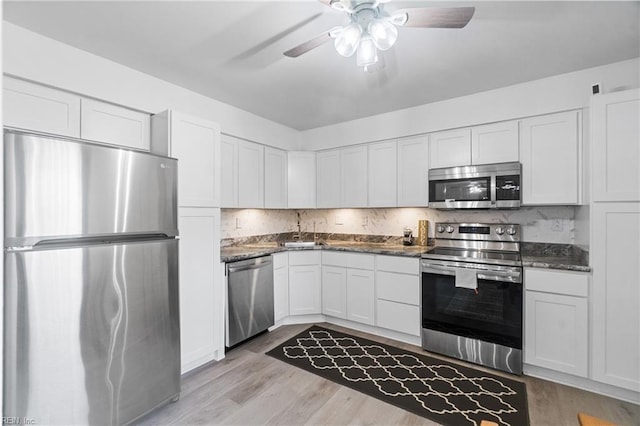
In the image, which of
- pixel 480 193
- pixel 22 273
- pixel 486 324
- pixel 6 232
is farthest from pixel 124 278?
pixel 480 193

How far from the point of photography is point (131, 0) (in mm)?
1893

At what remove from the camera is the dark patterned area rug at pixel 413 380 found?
2.21m

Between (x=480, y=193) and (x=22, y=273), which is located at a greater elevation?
(x=480, y=193)

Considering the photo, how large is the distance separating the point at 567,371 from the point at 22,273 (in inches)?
143

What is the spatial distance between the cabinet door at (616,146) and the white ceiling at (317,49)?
0.44m

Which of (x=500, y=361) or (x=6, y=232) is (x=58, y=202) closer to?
(x=6, y=232)

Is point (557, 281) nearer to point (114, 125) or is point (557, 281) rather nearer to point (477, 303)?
point (477, 303)

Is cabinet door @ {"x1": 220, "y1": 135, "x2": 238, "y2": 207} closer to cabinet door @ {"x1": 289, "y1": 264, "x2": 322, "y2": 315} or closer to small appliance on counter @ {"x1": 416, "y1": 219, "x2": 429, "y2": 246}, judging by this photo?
cabinet door @ {"x1": 289, "y1": 264, "x2": 322, "y2": 315}

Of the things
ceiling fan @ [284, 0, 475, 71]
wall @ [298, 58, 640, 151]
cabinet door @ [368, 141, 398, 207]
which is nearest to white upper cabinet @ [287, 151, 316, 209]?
wall @ [298, 58, 640, 151]

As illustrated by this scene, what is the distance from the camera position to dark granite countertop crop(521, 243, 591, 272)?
2498 mm

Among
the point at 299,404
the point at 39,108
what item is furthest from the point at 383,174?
the point at 39,108

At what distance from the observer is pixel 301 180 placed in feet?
14.2

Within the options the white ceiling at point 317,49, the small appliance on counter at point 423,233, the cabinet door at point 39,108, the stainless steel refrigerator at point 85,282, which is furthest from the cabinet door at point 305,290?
the cabinet door at point 39,108

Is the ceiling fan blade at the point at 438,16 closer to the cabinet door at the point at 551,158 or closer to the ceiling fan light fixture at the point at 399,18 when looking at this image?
the ceiling fan light fixture at the point at 399,18
